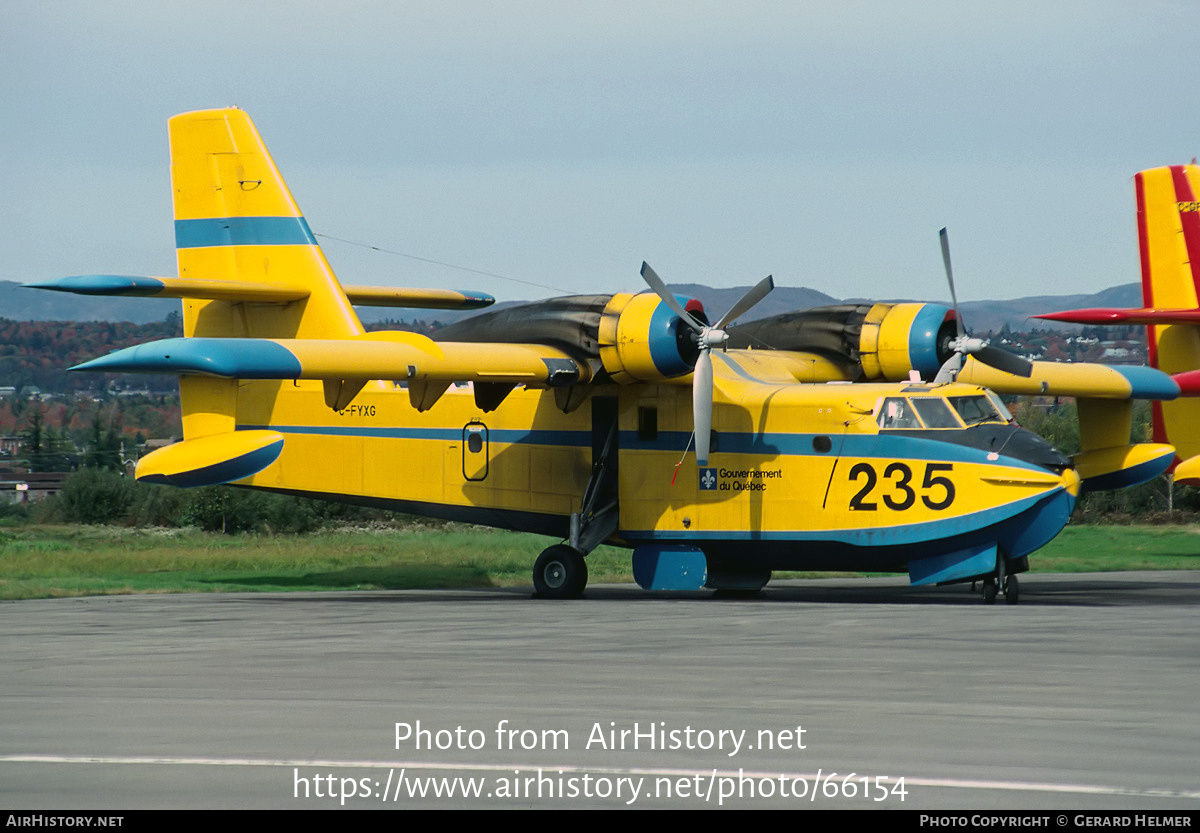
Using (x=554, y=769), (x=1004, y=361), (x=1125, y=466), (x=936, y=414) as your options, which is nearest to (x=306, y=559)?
(x=936, y=414)

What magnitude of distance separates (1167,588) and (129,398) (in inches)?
5696

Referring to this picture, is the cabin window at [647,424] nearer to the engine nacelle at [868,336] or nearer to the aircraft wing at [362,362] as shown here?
the aircraft wing at [362,362]

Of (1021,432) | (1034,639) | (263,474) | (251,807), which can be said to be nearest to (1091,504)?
(1021,432)

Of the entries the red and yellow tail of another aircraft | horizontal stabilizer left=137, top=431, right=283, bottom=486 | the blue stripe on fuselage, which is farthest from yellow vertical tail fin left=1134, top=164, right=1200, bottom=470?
horizontal stabilizer left=137, top=431, right=283, bottom=486

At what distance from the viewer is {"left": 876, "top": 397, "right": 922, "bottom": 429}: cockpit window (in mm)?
19688

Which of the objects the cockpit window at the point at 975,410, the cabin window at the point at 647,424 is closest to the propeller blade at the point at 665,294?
the cabin window at the point at 647,424

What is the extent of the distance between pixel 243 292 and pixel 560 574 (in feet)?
21.6

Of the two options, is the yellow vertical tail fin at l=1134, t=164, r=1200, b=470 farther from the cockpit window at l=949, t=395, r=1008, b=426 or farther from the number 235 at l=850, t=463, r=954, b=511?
the number 235 at l=850, t=463, r=954, b=511

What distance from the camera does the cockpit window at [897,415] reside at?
1969 cm

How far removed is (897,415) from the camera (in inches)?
778

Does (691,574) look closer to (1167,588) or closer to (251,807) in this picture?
(1167,588)

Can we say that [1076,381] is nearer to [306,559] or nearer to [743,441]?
[743,441]

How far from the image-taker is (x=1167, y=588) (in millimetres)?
21453

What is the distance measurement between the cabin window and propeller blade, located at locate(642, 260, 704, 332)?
5.91 ft
